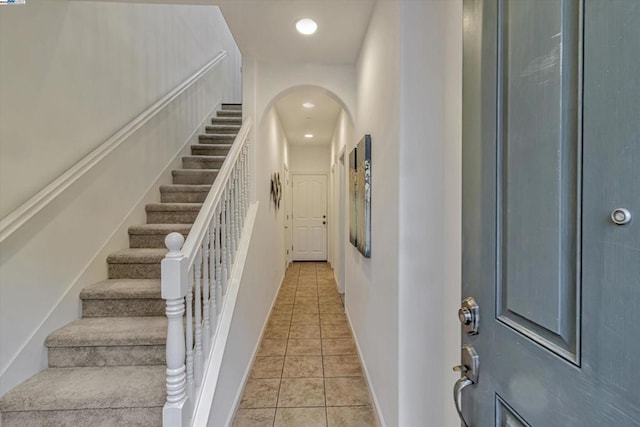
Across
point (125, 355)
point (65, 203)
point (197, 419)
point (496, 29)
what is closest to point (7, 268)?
point (65, 203)

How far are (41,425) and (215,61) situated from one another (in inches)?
167

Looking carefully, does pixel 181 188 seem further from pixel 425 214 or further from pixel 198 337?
pixel 425 214

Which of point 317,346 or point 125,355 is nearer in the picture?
point 125,355

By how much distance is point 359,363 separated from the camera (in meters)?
2.42

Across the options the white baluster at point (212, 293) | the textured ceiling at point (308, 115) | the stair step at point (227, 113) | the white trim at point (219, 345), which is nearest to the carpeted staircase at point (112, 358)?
the white trim at point (219, 345)

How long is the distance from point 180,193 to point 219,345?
5.76 feet

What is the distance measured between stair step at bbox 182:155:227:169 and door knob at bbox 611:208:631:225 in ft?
10.8

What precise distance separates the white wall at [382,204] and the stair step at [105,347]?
1.23 metres

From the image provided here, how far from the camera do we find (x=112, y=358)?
64.3 inches

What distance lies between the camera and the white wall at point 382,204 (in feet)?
4.66

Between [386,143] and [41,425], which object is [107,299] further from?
[386,143]

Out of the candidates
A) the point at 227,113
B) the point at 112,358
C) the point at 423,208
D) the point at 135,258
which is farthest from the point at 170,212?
the point at 227,113

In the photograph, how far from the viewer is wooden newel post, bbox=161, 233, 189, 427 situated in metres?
1.18

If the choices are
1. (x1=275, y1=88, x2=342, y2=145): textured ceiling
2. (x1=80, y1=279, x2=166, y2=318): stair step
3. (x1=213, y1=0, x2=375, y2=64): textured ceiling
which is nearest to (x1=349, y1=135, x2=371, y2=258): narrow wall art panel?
(x1=213, y1=0, x2=375, y2=64): textured ceiling
